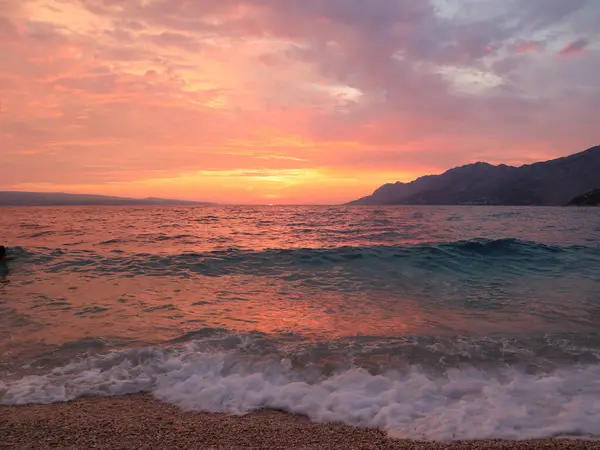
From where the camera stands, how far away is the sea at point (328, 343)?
16.8 feet

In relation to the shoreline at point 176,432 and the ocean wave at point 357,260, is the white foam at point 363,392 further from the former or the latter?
the ocean wave at point 357,260

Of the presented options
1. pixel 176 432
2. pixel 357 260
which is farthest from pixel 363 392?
pixel 357 260

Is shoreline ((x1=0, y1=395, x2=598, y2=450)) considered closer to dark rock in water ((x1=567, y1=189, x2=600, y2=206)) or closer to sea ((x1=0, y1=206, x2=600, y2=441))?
sea ((x1=0, y1=206, x2=600, y2=441))

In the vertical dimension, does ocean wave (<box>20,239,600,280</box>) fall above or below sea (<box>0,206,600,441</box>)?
above

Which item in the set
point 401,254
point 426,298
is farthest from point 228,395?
point 401,254

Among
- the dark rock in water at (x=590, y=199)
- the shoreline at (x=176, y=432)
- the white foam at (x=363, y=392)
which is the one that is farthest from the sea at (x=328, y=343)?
the dark rock in water at (x=590, y=199)

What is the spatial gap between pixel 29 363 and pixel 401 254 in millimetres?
15197

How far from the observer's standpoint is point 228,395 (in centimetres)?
546

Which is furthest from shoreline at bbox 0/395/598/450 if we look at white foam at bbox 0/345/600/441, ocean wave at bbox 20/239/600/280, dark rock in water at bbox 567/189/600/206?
dark rock in water at bbox 567/189/600/206

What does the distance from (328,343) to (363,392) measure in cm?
195

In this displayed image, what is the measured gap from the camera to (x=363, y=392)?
545 cm

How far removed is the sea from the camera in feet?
16.8

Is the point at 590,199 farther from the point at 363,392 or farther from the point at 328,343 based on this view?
the point at 363,392

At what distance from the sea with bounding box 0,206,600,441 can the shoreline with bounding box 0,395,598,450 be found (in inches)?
9.4
